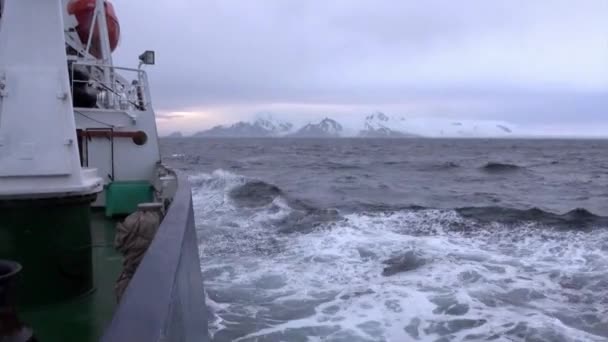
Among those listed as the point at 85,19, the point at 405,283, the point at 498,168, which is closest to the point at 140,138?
the point at 85,19

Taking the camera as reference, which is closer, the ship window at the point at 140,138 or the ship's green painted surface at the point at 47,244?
the ship's green painted surface at the point at 47,244

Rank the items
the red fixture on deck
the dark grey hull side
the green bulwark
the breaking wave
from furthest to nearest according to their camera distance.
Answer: the breaking wave, the red fixture on deck, the green bulwark, the dark grey hull side

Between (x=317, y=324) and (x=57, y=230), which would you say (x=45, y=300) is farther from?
(x=317, y=324)

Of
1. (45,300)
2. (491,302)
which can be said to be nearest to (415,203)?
(491,302)

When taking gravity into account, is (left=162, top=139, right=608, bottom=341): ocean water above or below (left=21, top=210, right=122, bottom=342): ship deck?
below

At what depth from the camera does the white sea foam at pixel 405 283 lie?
6.27 m

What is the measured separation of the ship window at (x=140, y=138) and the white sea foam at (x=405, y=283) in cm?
237

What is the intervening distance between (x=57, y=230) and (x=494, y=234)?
1061cm

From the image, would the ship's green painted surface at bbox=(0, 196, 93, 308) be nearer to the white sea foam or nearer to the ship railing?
the white sea foam

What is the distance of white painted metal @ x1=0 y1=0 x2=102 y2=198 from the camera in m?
3.70

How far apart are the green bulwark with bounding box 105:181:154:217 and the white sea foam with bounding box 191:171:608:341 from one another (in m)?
1.66

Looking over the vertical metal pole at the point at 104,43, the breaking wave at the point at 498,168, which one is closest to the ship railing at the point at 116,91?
the vertical metal pole at the point at 104,43

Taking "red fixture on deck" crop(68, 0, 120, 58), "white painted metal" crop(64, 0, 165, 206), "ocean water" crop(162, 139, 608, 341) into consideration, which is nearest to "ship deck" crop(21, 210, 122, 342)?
"ocean water" crop(162, 139, 608, 341)

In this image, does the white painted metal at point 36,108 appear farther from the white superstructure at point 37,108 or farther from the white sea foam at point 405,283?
the white sea foam at point 405,283
